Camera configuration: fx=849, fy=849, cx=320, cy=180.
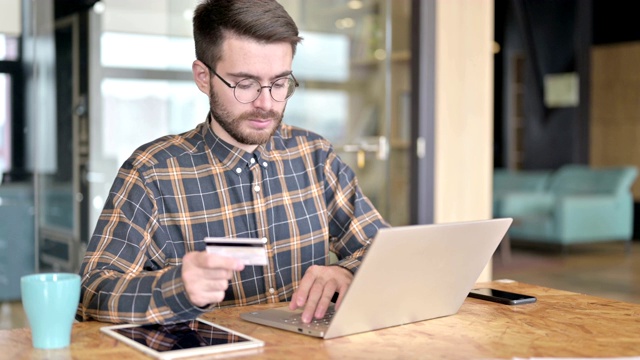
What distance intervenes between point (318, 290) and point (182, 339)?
0.28 meters

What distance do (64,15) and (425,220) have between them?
78.7 inches

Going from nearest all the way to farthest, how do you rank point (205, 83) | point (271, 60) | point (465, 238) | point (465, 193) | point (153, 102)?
1. point (465, 238)
2. point (271, 60)
3. point (205, 83)
4. point (153, 102)
5. point (465, 193)

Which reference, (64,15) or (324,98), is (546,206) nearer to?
(324,98)

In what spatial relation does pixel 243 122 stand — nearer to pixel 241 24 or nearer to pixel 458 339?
pixel 241 24

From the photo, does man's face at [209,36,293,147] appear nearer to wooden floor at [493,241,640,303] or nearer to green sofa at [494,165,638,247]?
wooden floor at [493,241,640,303]

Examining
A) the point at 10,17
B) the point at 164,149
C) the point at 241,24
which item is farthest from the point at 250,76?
the point at 10,17

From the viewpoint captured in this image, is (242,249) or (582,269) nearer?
(242,249)

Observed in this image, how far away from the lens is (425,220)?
4.31m

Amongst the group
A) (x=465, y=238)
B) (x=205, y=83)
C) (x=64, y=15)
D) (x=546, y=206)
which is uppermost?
(x=64, y=15)

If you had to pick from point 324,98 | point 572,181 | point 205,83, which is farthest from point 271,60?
point 572,181

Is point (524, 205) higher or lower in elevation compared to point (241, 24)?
lower

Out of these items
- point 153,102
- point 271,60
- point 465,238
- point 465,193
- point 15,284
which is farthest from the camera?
point 465,193

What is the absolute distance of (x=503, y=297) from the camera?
1.65 metres

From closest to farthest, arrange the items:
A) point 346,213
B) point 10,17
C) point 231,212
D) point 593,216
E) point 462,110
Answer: point 231,212
point 346,213
point 10,17
point 462,110
point 593,216
